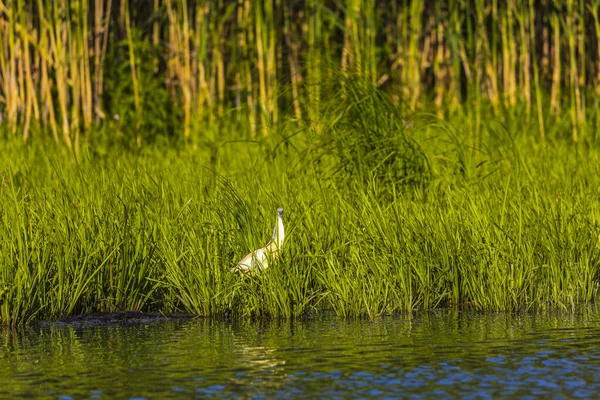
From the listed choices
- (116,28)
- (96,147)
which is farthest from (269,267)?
(116,28)

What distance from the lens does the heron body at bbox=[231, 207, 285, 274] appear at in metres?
6.30

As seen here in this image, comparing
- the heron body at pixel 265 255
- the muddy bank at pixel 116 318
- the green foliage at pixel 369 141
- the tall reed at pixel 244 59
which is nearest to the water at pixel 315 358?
the muddy bank at pixel 116 318

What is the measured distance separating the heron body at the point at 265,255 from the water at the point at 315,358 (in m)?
0.33

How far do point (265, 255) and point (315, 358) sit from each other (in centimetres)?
124

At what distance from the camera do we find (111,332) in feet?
19.9

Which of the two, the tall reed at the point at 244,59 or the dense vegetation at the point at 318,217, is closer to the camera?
the dense vegetation at the point at 318,217

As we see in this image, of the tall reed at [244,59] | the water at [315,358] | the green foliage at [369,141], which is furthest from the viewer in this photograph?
the tall reed at [244,59]

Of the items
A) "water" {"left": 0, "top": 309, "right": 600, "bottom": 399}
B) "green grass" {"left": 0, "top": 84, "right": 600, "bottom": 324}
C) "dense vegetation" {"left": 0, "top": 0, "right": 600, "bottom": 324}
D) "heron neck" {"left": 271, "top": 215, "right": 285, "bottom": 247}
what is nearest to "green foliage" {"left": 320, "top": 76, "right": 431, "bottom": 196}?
"dense vegetation" {"left": 0, "top": 0, "right": 600, "bottom": 324}

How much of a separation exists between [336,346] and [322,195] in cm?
217

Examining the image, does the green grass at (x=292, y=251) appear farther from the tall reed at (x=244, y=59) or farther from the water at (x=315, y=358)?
the tall reed at (x=244, y=59)

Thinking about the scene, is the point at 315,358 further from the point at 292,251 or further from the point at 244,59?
the point at 244,59

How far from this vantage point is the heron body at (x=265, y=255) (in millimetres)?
6301

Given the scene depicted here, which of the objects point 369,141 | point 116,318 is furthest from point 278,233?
point 369,141

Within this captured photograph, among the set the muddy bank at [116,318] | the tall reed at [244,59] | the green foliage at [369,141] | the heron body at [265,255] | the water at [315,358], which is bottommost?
the water at [315,358]
